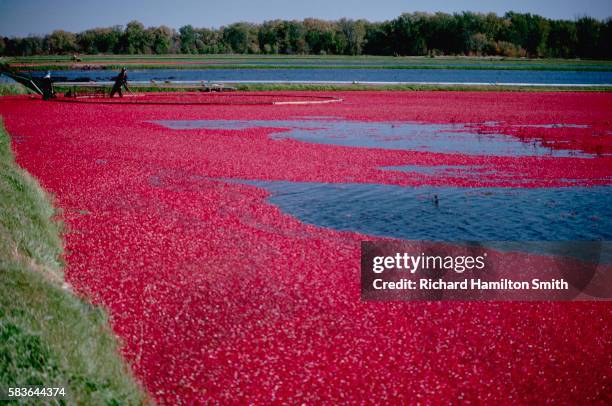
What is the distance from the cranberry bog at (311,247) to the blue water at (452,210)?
3.1 inches

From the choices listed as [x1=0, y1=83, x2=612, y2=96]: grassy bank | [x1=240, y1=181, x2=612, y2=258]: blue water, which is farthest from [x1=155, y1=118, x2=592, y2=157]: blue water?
[x1=0, y1=83, x2=612, y2=96]: grassy bank

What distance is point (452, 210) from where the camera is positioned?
15094mm

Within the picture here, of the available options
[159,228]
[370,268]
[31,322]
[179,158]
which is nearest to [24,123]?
[179,158]

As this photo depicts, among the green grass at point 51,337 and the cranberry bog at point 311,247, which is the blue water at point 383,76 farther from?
the green grass at point 51,337

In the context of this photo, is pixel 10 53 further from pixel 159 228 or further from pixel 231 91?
pixel 159 228

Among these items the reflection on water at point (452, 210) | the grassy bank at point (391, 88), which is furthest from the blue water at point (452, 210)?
the grassy bank at point (391, 88)

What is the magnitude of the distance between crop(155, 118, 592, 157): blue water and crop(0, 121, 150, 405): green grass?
1833 centimetres

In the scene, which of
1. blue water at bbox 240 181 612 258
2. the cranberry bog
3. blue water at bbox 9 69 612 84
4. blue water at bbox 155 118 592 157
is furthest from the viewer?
blue water at bbox 9 69 612 84

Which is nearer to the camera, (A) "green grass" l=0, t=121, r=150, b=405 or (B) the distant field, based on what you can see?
(A) "green grass" l=0, t=121, r=150, b=405

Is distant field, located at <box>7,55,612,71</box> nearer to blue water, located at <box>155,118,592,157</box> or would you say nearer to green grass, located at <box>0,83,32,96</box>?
green grass, located at <box>0,83,32,96</box>

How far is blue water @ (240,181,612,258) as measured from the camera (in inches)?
522

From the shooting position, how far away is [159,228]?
40.8 feet

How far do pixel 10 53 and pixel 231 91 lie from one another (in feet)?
485

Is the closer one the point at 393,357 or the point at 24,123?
the point at 393,357
